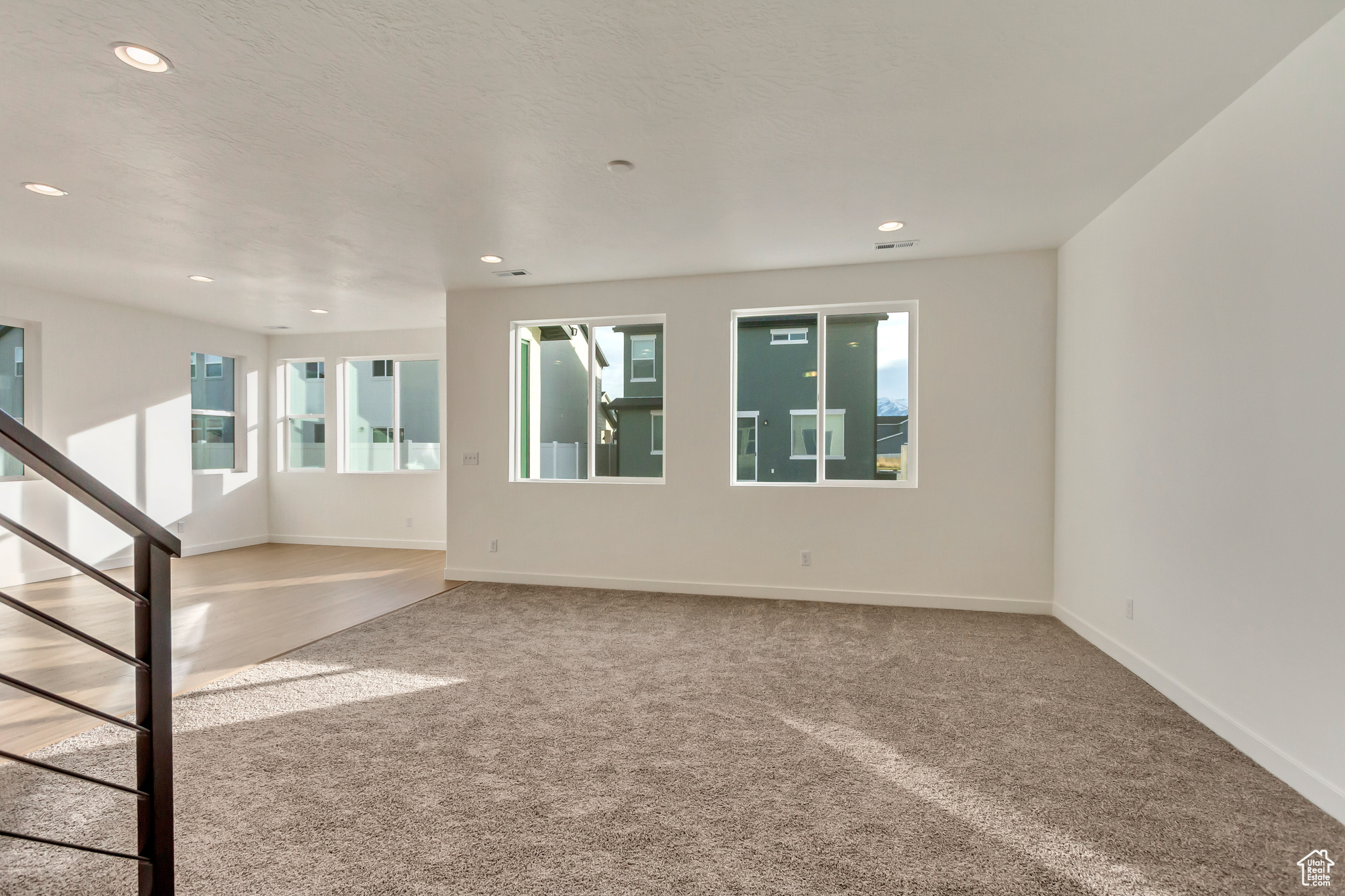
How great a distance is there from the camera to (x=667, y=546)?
529cm

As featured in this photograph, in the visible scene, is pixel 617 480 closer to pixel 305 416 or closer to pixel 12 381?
pixel 305 416

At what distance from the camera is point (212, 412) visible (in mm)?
7332

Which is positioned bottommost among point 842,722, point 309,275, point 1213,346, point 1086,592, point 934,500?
point 842,722

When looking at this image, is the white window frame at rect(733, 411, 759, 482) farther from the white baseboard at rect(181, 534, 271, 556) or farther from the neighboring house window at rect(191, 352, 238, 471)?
the neighboring house window at rect(191, 352, 238, 471)

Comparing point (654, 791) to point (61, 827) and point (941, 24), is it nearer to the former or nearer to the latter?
point (61, 827)

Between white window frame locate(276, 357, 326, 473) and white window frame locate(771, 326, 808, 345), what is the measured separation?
18.3 ft

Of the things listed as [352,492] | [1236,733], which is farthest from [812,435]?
[352,492]

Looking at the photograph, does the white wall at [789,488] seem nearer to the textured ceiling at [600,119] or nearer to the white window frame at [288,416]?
the textured ceiling at [600,119]

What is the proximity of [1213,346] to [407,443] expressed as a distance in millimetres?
7282

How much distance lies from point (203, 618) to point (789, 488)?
425 centimetres

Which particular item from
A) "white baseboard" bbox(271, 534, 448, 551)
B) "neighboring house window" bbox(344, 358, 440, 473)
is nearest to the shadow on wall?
"white baseboard" bbox(271, 534, 448, 551)

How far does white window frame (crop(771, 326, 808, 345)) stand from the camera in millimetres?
5176

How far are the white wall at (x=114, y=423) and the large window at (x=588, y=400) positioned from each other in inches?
153

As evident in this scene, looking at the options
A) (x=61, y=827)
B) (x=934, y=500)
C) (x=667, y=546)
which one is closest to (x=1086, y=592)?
(x=934, y=500)
